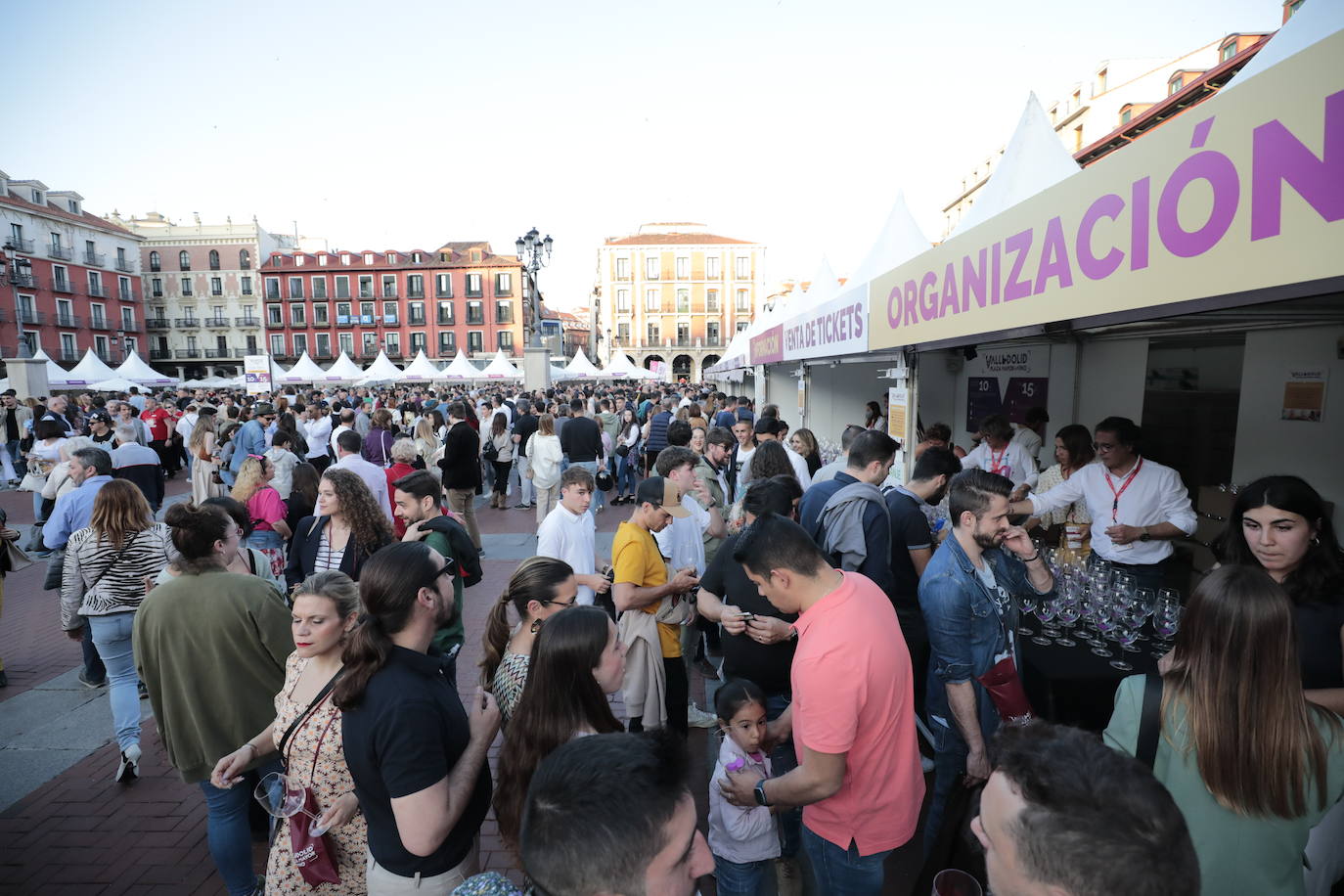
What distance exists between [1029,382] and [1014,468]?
1947 mm

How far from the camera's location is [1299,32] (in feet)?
6.90

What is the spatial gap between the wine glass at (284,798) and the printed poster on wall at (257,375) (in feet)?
86.8

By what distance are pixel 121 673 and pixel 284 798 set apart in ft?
8.74

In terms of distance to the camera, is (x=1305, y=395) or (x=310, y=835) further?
(x=1305, y=395)

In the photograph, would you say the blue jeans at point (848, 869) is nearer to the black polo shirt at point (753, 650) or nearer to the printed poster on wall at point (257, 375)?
the black polo shirt at point (753, 650)

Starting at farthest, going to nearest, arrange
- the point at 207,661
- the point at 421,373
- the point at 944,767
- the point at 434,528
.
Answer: the point at 421,373, the point at 434,528, the point at 944,767, the point at 207,661

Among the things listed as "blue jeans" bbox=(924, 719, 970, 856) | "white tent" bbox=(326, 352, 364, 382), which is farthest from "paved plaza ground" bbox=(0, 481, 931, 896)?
"white tent" bbox=(326, 352, 364, 382)

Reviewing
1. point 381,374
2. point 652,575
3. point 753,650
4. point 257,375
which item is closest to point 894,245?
point 652,575

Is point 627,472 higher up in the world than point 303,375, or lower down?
lower down

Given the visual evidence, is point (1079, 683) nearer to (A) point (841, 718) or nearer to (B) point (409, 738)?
(A) point (841, 718)

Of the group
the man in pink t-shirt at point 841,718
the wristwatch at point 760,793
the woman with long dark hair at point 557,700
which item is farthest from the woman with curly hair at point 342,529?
the wristwatch at point 760,793

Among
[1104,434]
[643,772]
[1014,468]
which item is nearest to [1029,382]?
[1014,468]

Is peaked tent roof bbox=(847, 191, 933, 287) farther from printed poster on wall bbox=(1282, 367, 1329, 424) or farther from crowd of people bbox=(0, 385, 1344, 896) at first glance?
printed poster on wall bbox=(1282, 367, 1329, 424)

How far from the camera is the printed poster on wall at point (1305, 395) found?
4.31m
